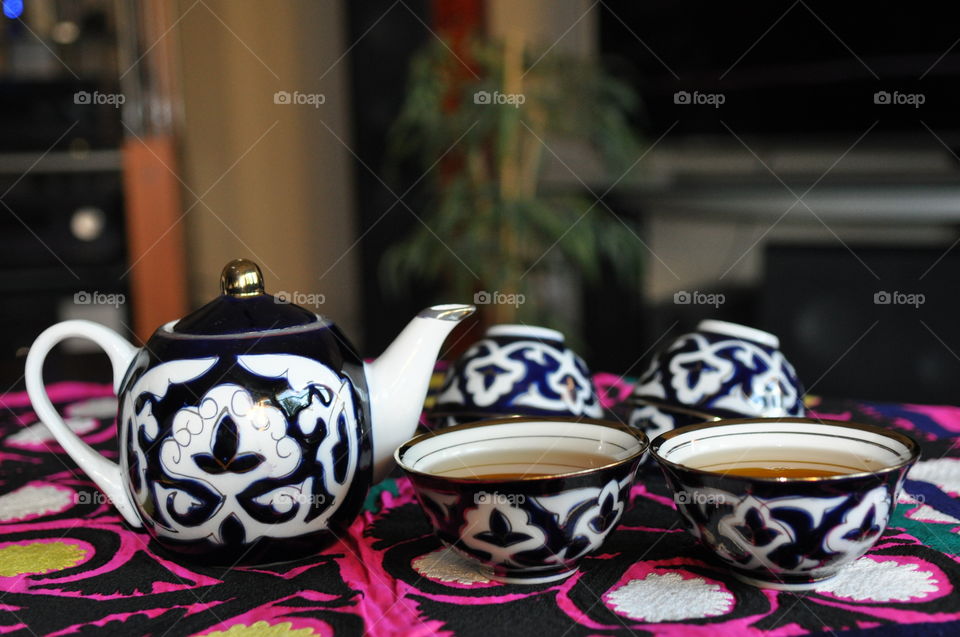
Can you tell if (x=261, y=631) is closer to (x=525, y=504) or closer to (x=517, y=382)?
(x=525, y=504)

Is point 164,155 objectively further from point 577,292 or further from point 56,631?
point 56,631

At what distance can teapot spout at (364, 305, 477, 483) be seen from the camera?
1.91ft

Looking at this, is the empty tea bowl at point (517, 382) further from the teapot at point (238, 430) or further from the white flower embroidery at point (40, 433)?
the white flower embroidery at point (40, 433)

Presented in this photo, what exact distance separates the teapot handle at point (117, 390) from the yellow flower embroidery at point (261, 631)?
133mm

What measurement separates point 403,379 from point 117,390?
176 mm

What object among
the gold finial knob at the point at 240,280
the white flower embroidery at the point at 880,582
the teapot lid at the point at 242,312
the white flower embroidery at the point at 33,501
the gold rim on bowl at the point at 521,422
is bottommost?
the white flower embroidery at the point at 880,582

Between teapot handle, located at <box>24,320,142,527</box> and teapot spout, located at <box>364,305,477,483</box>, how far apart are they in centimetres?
15

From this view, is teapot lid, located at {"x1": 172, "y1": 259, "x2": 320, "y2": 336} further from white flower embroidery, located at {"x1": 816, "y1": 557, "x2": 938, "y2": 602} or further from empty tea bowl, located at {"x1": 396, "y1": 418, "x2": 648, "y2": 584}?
white flower embroidery, located at {"x1": 816, "y1": 557, "x2": 938, "y2": 602}

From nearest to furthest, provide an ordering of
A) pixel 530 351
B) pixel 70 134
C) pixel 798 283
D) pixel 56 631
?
pixel 56 631 → pixel 530 351 → pixel 798 283 → pixel 70 134

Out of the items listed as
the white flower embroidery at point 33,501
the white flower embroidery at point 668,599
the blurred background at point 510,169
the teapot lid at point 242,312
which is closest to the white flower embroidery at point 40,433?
the white flower embroidery at point 33,501

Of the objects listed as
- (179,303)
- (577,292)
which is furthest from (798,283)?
(179,303)

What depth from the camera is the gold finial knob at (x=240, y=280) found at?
22.4 inches

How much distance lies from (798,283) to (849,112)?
1.20 feet

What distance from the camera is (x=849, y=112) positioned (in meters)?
1.83
